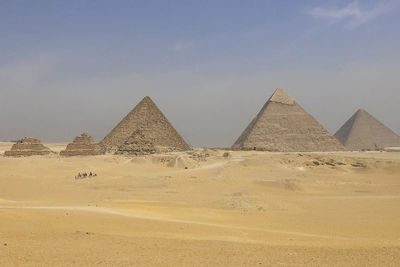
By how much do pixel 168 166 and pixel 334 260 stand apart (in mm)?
24821

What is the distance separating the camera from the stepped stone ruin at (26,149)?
125 feet

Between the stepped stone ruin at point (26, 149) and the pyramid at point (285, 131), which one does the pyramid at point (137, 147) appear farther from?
the pyramid at point (285, 131)

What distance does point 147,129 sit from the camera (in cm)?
4678

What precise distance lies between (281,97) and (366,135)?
2413cm

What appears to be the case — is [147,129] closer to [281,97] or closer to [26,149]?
[26,149]

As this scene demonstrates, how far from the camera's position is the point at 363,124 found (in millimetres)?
90312

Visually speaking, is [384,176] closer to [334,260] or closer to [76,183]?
[76,183]

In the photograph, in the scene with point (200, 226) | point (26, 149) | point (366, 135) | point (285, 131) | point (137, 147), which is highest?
point (285, 131)

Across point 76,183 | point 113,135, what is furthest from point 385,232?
point 113,135

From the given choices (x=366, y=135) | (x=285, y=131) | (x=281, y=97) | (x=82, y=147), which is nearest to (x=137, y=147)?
(x=82, y=147)

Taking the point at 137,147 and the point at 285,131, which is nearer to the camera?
the point at 137,147

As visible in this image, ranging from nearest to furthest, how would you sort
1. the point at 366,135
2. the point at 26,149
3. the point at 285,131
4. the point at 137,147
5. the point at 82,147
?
the point at 137,147, the point at 26,149, the point at 82,147, the point at 285,131, the point at 366,135

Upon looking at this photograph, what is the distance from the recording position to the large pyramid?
153 feet

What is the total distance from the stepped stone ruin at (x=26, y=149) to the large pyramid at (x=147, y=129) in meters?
8.48
